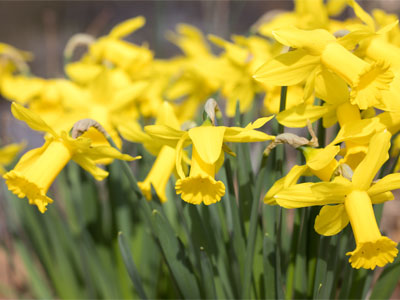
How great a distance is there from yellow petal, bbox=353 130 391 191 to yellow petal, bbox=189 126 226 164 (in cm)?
28

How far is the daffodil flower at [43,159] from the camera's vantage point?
3.39ft

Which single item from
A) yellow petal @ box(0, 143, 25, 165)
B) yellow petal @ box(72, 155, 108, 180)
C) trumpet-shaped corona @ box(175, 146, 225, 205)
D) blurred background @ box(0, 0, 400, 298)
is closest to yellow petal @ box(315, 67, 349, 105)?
trumpet-shaped corona @ box(175, 146, 225, 205)

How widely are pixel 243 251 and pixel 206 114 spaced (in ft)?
1.32

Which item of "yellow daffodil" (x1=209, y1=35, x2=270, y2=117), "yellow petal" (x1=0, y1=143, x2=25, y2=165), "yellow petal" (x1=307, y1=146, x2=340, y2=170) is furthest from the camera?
"yellow daffodil" (x1=209, y1=35, x2=270, y2=117)

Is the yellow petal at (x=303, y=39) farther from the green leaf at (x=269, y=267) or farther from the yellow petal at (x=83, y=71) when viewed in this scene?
the yellow petal at (x=83, y=71)

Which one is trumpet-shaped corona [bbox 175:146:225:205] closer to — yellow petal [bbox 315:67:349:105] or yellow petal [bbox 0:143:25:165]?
yellow petal [bbox 315:67:349:105]

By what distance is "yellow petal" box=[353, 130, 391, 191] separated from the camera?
0.87 meters

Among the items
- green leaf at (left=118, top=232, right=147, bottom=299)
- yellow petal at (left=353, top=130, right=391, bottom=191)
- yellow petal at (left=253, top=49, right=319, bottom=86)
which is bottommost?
green leaf at (left=118, top=232, right=147, bottom=299)

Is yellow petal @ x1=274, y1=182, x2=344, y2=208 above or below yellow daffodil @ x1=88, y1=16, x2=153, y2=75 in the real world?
below

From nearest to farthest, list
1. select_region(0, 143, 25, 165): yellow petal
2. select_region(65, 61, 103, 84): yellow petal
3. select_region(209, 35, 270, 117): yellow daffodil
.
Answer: select_region(0, 143, 25, 165): yellow petal, select_region(209, 35, 270, 117): yellow daffodil, select_region(65, 61, 103, 84): yellow petal

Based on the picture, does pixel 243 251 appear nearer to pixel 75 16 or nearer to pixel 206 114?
pixel 206 114

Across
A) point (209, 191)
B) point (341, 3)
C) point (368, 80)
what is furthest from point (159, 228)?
point (341, 3)

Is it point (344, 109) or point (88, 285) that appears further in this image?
point (88, 285)

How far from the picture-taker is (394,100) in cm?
94
